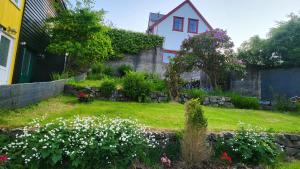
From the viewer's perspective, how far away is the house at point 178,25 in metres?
23.8

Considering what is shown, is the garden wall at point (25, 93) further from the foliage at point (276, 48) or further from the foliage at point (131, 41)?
the foliage at point (276, 48)

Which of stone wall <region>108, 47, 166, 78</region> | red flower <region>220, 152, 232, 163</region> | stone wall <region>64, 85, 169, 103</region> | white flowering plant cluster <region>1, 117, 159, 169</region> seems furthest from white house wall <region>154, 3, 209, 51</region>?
white flowering plant cluster <region>1, 117, 159, 169</region>

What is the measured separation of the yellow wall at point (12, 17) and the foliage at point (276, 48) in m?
11.1

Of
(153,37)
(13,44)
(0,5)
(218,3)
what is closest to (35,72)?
(13,44)

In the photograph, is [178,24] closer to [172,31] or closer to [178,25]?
[178,25]

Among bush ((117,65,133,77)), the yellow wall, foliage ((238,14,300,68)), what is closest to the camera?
the yellow wall

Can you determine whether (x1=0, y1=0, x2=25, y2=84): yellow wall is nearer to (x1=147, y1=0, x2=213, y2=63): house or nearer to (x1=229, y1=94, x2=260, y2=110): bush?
(x1=229, y1=94, x2=260, y2=110): bush

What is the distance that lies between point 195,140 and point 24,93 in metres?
4.78

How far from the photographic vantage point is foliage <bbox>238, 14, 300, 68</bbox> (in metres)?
15.4

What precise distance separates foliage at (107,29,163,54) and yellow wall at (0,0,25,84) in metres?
6.53

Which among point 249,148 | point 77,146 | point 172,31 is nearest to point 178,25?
point 172,31

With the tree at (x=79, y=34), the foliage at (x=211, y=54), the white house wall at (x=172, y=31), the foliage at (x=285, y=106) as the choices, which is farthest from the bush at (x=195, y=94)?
the white house wall at (x=172, y=31)

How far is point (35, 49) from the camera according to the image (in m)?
13.1

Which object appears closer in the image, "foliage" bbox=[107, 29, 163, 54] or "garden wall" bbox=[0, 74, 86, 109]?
"garden wall" bbox=[0, 74, 86, 109]
